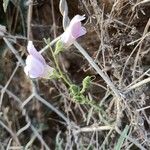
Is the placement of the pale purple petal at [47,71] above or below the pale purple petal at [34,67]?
below

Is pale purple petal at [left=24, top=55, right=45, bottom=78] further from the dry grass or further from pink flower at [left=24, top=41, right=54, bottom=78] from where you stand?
the dry grass

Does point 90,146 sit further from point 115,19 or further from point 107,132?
point 115,19

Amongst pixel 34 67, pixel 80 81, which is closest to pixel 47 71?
pixel 34 67

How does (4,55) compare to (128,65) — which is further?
(4,55)

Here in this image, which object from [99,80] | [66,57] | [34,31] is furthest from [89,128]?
[34,31]

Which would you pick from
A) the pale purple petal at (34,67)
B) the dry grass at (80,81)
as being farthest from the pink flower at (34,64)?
the dry grass at (80,81)

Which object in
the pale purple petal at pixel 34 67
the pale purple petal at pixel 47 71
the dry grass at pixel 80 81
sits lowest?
the dry grass at pixel 80 81

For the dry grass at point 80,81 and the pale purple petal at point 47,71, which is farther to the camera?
the dry grass at point 80,81

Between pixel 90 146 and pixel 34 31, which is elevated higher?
pixel 34 31

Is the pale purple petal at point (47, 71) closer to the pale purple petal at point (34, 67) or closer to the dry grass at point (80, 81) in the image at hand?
the pale purple petal at point (34, 67)
